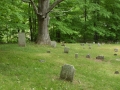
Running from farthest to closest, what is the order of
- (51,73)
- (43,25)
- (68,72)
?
(43,25), (51,73), (68,72)

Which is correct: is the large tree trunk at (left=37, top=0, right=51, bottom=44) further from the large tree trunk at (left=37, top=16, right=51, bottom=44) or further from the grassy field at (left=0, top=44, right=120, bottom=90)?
the grassy field at (left=0, top=44, right=120, bottom=90)

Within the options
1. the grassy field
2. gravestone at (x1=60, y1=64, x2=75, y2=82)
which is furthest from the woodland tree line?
gravestone at (x1=60, y1=64, x2=75, y2=82)

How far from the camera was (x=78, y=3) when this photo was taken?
28.1m

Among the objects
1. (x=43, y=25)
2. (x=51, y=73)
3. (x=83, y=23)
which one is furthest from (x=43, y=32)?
(x=83, y=23)

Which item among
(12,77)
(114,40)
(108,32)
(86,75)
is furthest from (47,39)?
(114,40)

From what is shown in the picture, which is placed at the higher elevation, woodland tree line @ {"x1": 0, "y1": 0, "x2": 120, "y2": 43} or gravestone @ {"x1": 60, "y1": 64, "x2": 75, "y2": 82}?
woodland tree line @ {"x1": 0, "y1": 0, "x2": 120, "y2": 43}

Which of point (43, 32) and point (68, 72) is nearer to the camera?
point (68, 72)

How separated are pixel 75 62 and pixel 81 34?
19.9m

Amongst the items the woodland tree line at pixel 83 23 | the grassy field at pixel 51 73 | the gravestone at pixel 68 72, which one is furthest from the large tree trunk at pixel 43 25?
the gravestone at pixel 68 72

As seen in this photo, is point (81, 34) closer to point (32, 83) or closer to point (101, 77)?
point (101, 77)

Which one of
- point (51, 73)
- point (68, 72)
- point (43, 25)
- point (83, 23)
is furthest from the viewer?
point (83, 23)

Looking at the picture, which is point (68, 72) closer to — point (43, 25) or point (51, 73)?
point (51, 73)

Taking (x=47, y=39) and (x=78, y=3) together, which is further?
(x=78, y=3)

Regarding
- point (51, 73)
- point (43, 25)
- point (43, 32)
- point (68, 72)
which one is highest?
point (43, 25)
